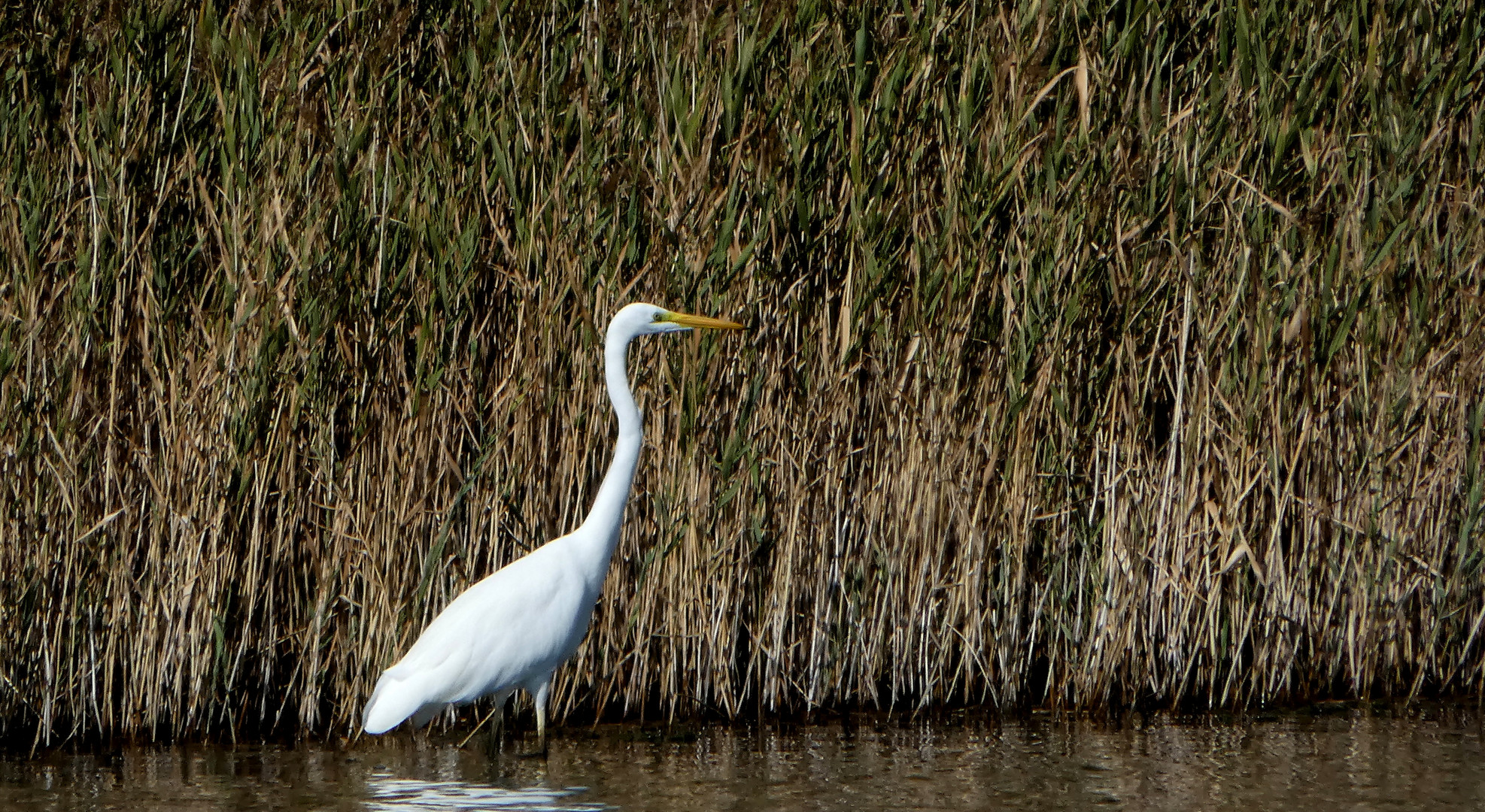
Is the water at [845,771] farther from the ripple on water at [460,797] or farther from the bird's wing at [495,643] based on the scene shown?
the bird's wing at [495,643]

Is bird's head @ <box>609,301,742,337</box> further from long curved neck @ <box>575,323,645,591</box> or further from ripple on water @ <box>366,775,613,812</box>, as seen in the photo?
ripple on water @ <box>366,775,613,812</box>

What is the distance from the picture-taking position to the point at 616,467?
14.8 ft

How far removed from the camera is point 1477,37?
5.21m

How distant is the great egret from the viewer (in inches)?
173

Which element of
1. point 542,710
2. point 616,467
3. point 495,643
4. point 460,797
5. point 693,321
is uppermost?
point 693,321

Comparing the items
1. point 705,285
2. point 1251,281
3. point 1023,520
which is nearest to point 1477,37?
point 1251,281

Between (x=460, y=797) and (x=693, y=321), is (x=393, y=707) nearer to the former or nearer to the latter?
(x=460, y=797)

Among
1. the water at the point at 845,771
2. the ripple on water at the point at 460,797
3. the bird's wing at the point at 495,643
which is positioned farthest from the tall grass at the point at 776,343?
the ripple on water at the point at 460,797

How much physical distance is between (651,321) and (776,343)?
27.1 inches

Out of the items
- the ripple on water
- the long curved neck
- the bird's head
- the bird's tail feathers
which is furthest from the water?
the bird's head

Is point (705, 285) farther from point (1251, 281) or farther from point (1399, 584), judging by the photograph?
point (1399, 584)

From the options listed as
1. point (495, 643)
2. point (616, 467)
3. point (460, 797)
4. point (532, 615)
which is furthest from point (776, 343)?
point (460, 797)

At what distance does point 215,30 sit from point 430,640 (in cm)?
188

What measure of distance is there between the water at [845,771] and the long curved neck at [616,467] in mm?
595
